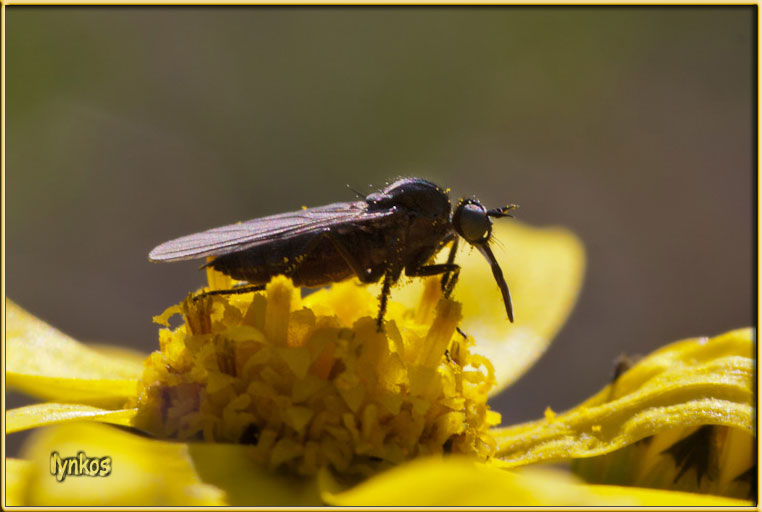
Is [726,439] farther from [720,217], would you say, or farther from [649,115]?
[649,115]

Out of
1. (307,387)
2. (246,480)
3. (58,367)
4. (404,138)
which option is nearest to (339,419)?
(307,387)

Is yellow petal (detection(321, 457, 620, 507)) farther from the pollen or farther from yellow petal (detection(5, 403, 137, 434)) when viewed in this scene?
yellow petal (detection(5, 403, 137, 434))

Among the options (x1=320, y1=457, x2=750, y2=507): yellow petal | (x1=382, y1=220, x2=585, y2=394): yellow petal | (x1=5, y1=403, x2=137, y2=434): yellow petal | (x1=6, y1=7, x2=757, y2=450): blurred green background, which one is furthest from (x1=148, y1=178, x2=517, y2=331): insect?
(x1=6, y1=7, x2=757, y2=450): blurred green background

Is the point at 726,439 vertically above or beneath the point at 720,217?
beneath

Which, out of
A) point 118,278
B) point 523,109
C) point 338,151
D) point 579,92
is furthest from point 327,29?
point 118,278

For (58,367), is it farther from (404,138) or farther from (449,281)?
(404,138)

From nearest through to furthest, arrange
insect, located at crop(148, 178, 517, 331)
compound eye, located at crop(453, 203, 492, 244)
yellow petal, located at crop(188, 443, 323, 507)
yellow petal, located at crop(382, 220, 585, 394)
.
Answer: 1. yellow petal, located at crop(188, 443, 323, 507)
2. insect, located at crop(148, 178, 517, 331)
3. compound eye, located at crop(453, 203, 492, 244)
4. yellow petal, located at crop(382, 220, 585, 394)
